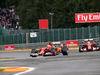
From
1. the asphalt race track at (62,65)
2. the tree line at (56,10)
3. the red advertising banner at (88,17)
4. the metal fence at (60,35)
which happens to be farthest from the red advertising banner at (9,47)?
the tree line at (56,10)

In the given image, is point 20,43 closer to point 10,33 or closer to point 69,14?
point 10,33

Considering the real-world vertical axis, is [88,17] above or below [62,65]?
above

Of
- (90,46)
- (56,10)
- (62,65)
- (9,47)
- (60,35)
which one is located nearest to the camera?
(62,65)

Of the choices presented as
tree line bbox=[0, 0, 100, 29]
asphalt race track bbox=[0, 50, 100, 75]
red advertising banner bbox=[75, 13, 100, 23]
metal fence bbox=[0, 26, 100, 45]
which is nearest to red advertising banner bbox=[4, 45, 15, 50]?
metal fence bbox=[0, 26, 100, 45]

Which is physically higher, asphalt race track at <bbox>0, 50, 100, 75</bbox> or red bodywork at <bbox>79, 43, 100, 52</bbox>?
red bodywork at <bbox>79, 43, 100, 52</bbox>

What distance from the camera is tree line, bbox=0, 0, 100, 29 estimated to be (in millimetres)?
70625

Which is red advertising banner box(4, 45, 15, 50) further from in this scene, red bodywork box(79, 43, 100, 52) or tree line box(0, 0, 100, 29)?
tree line box(0, 0, 100, 29)

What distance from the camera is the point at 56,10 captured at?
82562 mm

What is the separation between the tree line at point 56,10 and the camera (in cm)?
7062

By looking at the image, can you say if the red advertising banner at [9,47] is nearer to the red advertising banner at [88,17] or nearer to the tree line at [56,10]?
the red advertising banner at [88,17]

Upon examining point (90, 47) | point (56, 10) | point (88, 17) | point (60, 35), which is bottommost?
point (90, 47)

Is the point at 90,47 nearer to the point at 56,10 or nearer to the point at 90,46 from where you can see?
the point at 90,46

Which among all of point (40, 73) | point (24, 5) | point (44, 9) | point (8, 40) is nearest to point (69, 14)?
point (44, 9)

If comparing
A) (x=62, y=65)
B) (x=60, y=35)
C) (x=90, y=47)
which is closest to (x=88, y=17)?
(x=60, y=35)
